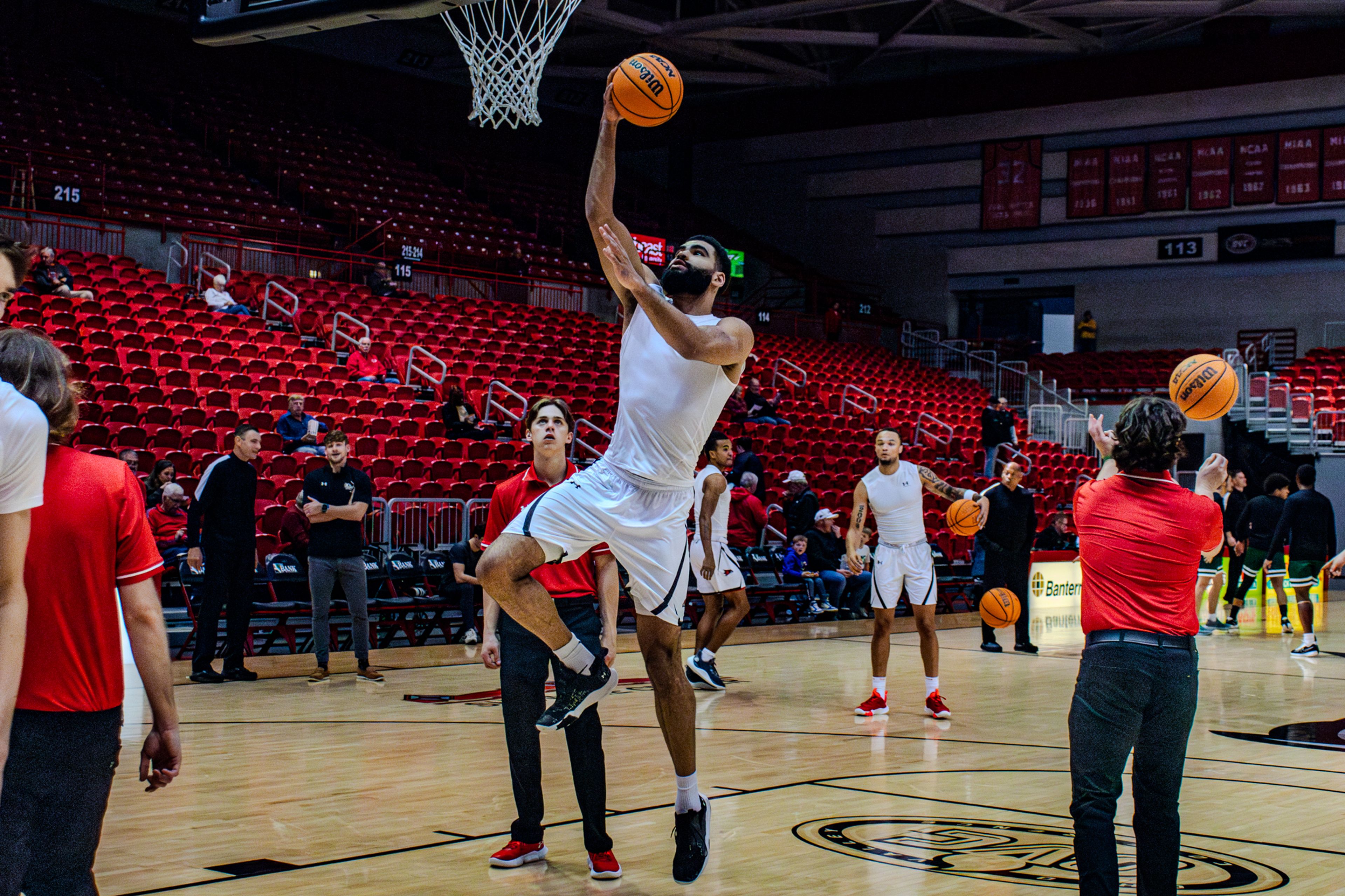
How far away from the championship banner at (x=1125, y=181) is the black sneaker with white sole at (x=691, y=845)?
2704 centimetres

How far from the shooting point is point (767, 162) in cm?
3362

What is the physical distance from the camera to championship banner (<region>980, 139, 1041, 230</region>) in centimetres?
2986

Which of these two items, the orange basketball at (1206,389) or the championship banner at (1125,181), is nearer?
the orange basketball at (1206,389)

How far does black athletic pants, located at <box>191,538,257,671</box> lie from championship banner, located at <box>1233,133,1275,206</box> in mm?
24520

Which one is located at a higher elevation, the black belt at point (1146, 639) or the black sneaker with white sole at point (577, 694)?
the black belt at point (1146, 639)

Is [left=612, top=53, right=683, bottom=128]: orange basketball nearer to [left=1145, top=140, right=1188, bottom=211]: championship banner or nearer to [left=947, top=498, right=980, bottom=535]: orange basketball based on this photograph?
[left=947, top=498, right=980, bottom=535]: orange basketball

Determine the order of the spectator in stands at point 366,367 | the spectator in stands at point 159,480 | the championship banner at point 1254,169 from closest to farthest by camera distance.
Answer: the spectator in stands at point 159,480, the spectator in stands at point 366,367, the championship banner at point 1254,169

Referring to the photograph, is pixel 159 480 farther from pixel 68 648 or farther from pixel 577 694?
pixel 68 648

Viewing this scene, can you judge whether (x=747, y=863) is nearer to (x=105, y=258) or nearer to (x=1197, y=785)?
(x=1197, y=785)

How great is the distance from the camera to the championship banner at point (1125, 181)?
28.8 metres

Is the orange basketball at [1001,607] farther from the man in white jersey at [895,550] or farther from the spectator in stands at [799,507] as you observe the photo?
the spectator in stands at [799,507]

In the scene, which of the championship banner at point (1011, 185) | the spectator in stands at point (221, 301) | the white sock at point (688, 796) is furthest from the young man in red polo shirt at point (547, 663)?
the championship banner at point (1011, 185)

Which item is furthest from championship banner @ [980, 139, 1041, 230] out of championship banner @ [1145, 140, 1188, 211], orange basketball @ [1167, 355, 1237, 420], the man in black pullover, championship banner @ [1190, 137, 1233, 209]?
orange basketball @ [1167, 355, 1237, 420]

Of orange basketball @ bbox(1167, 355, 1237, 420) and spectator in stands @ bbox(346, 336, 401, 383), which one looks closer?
orange basketball @ bbox(1167, 355, 1237, 420)
